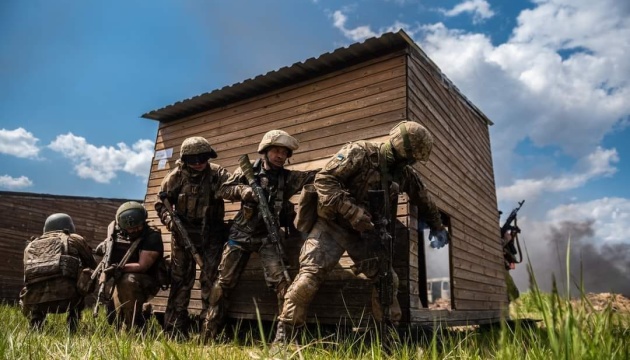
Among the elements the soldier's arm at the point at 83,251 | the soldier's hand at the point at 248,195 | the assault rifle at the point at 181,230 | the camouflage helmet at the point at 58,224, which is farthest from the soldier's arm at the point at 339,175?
the camouflage helmet at the point at 58,224

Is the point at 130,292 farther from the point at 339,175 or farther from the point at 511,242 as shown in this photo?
the point at 511,242

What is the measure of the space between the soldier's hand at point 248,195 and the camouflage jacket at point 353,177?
1.02m

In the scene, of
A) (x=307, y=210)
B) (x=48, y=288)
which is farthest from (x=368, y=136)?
(x=48, y=288)

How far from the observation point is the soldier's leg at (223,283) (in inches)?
189

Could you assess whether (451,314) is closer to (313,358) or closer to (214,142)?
(313,358)

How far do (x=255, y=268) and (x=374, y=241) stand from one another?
276 cm

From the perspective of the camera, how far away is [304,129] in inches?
254

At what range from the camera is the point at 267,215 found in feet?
15.0

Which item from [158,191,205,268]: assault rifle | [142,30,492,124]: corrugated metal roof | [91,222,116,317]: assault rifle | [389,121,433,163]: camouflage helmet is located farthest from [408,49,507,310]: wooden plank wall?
[91,222,116,317]: assault rifle

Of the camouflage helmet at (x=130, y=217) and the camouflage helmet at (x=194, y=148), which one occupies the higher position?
the camouflage helmet at (x=194, y=148)

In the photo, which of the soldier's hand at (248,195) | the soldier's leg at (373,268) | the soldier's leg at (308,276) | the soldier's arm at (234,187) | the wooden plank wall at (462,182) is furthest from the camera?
the wooden plank wall at (462,182)

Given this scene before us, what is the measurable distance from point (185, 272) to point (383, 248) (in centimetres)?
298

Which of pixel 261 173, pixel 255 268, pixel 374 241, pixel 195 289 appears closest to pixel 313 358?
pixel 374 241

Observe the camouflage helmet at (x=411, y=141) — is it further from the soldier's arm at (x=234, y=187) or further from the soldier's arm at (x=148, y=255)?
the soldier's arm at (x=148, y=255)
